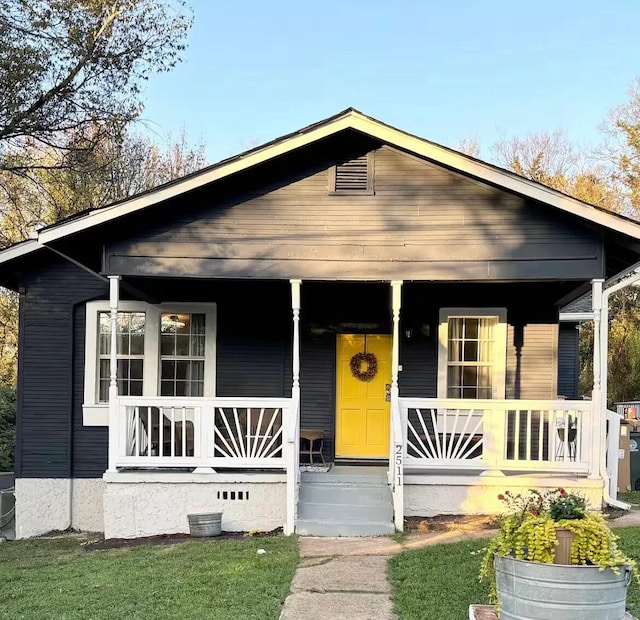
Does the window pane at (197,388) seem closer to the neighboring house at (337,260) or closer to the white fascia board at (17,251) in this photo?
the neighboring house at (337,260)

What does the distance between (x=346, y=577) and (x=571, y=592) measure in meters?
2.83

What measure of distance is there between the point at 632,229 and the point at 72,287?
8314 millimetres

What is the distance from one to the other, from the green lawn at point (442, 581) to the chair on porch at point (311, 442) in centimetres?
323

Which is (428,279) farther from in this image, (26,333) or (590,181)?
(590,181)

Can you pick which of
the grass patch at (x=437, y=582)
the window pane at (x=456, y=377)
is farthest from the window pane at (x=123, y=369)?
the grass patch at (x=437, y=582)

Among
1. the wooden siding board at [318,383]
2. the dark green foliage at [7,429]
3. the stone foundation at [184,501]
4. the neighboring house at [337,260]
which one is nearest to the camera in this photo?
the neighboring house at [337,260]

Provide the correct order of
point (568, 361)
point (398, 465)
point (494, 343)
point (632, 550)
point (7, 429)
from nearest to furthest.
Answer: point (632, 550) → point (398, 465) → point (494, 343) → point (568, 361) → point (7, 429)

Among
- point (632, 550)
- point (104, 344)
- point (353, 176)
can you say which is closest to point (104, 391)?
point (104, 344)

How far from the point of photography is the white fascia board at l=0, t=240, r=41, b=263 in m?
10.3

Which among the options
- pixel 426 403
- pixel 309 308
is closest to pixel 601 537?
pixel 426 403

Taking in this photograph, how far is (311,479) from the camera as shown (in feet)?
30.3

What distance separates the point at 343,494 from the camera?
8.91 meters

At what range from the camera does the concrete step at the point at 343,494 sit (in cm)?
877

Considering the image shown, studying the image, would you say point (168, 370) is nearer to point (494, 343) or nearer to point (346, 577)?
point (494, 343)
